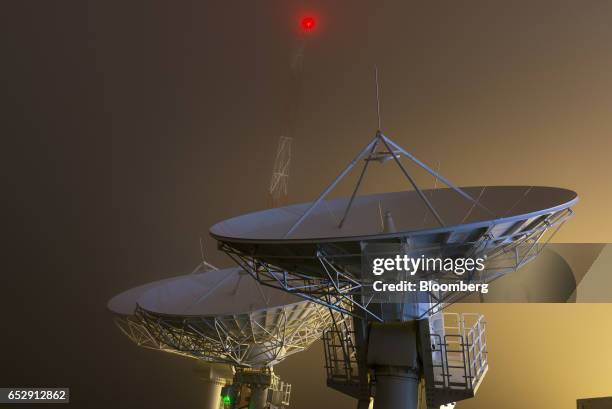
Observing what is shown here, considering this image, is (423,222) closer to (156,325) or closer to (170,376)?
(156,325)

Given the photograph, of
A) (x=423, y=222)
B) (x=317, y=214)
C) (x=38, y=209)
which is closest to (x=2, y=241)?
(x=38, y=209)

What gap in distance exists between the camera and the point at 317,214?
29.2 ft

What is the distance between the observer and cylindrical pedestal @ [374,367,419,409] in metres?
7.58

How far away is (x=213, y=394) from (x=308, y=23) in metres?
8.62

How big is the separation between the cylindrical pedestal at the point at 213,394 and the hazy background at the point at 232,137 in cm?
329

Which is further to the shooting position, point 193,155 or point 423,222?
point 193,155

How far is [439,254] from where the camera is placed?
22.8ft

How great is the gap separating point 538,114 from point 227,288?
7.72 meters

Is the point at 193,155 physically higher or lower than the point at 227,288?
higher

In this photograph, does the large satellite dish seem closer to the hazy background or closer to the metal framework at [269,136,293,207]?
the hazy background

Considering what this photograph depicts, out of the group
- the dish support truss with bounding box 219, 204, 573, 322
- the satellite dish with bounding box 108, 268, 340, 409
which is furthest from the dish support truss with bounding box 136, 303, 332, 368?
the dish support truss with bounding box 219, 204, 573, 322

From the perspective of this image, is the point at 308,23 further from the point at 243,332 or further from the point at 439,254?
the point at 439,254

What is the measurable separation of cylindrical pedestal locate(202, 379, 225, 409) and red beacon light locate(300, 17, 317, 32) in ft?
26.9

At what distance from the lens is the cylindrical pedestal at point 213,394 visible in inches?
556
